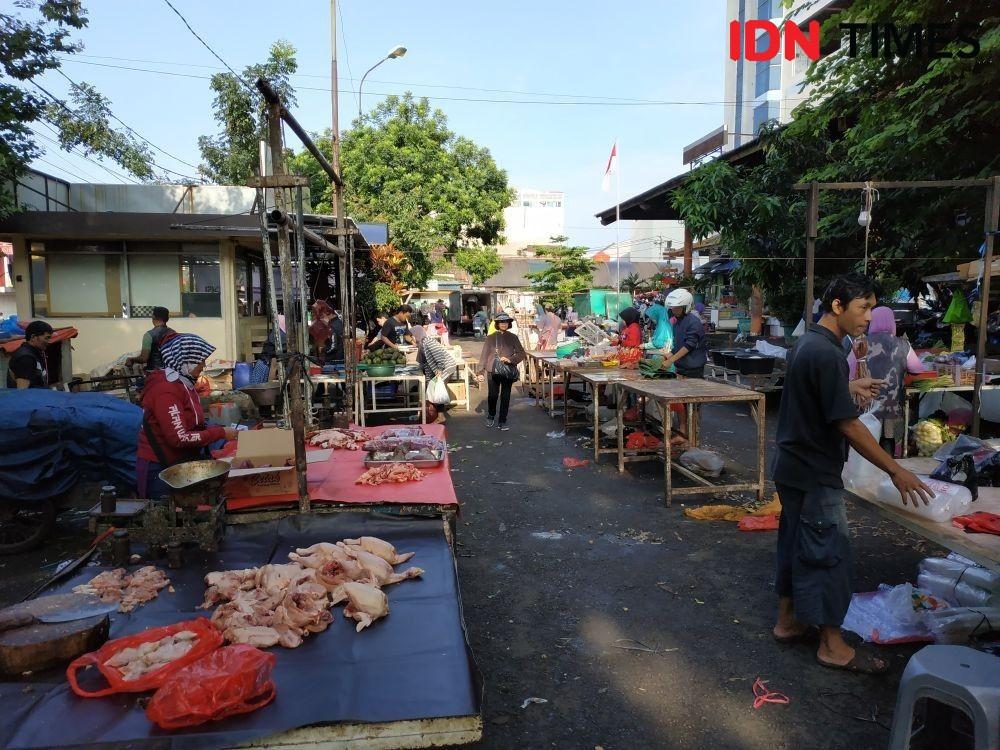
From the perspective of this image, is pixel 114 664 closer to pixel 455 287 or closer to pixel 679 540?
pixel 679 540

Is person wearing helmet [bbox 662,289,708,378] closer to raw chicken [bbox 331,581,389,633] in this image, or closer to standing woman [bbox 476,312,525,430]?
standing woman [bbox 476,312,525,430]

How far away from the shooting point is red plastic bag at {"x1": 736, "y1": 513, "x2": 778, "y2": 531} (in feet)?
18.9

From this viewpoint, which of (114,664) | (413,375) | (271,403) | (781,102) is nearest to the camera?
(114,664)

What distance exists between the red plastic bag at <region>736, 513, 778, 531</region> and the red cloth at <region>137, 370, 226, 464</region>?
4.30 meters

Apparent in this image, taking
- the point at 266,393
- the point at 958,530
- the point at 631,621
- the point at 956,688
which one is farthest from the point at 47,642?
the point at 266,393

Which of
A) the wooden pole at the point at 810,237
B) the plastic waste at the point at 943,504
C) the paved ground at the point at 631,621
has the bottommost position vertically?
the paved ground at the point at 631,621

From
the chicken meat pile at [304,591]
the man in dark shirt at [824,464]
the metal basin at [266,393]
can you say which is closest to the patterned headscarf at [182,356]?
the chicken meat pile at [304,591]

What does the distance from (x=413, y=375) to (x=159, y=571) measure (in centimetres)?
626

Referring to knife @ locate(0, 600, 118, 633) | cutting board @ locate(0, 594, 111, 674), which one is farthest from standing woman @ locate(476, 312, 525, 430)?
cutting board @ locate(0, 594, 111, 674)

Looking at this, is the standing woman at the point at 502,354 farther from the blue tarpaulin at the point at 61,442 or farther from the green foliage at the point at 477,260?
the green foliage at the point at 477,260

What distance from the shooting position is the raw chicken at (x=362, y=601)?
2934mm

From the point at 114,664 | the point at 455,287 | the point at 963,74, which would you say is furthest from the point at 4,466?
the point at 455,287

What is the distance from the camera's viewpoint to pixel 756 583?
472cm

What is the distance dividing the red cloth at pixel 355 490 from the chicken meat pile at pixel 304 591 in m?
0.75
